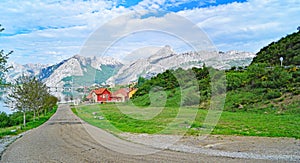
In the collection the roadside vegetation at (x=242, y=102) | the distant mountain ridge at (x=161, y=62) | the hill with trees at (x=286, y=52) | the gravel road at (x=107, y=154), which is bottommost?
the gravel road at (x=107, y=154)

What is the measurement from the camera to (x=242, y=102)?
29547 millimetres

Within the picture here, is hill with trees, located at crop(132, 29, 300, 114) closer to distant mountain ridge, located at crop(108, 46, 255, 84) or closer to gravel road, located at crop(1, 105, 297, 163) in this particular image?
distant mountain ridge, located at crop(108, 46, 255, 84)

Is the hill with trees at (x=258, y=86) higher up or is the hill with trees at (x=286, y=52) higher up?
the hill with trees at (x=286, y=52)

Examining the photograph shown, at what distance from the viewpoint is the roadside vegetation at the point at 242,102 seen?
17759 millimetres

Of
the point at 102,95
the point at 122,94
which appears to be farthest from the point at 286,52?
the point at 102,95

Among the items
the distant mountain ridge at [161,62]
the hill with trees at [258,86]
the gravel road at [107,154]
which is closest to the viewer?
the gravel road at [107,154]

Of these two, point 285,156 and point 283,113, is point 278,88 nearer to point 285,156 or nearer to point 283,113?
point 283,113

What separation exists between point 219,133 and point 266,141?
3151 millimetres

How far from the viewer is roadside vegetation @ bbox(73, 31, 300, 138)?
17759 millimetres

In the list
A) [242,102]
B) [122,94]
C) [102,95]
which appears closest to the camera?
[242,102]

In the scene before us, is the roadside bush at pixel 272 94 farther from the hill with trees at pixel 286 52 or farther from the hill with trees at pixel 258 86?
the hill with trees at pixel 286 52

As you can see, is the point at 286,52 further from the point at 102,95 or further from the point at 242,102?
the point at 102,95

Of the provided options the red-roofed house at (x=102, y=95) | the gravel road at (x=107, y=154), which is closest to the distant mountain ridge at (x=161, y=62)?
the gravel road at (x=107, y=154)

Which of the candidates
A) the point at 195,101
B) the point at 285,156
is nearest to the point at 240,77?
the point at 195,101
